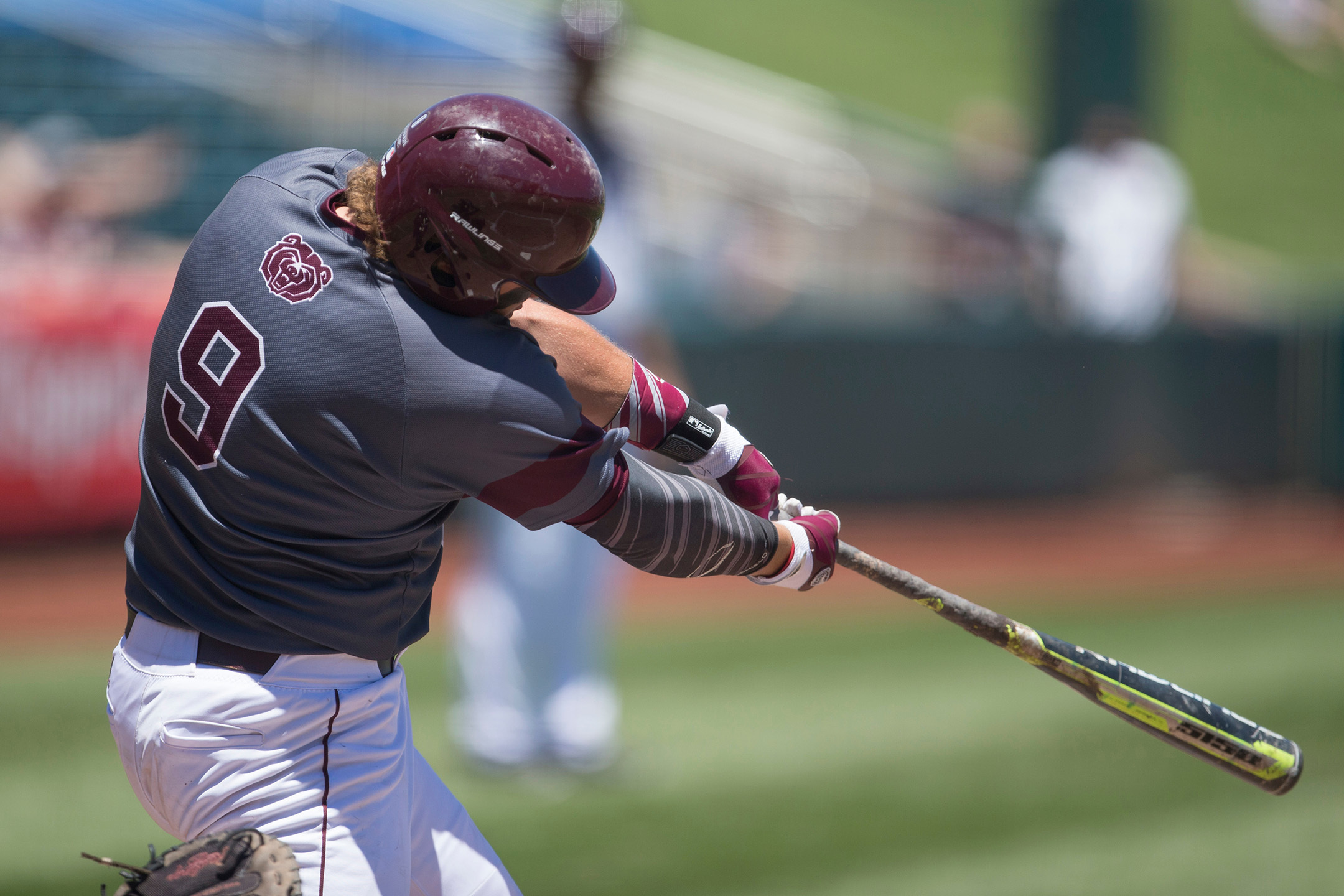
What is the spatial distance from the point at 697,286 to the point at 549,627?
26.6 feet

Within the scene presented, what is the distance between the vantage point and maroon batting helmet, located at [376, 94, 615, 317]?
2293 millimetres

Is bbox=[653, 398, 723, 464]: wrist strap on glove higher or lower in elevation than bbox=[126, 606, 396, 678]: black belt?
higher

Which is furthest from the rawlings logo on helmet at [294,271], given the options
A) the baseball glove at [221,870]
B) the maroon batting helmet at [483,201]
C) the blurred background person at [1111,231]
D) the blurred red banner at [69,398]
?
the blurred background person at [1111,231]

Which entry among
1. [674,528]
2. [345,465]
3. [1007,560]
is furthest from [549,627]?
[1007,560]

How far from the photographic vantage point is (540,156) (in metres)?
2.31

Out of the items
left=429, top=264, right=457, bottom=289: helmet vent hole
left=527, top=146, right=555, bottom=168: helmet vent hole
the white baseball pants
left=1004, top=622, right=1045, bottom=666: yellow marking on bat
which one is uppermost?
left=527, top=146, right=555, bottom=168: helmet vent hole

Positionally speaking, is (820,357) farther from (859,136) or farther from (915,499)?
(859,136)

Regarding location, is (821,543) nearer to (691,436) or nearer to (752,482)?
(752,482)

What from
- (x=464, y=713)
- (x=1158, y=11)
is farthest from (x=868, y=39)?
(x=464, y=713)

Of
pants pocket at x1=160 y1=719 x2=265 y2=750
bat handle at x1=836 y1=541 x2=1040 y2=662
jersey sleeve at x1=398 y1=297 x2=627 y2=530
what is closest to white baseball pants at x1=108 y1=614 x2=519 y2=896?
pants pocket at x1=160 y1=719 x2=265 y2=750

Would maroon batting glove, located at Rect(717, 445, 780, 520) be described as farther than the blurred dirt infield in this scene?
No

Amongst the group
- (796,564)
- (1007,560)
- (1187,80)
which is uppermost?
(1187,80)

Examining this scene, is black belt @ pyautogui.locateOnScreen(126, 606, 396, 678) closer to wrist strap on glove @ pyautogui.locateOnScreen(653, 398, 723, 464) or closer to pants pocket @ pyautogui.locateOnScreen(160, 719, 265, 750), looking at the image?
pants pocket @ pyautogui.locateOnScreen(160, 719, 265, 750)

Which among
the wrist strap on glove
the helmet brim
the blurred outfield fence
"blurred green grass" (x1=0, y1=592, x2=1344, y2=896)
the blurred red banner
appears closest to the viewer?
the helmet brim
